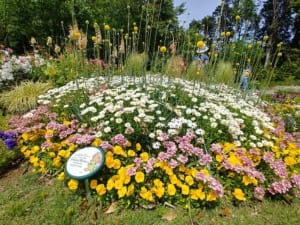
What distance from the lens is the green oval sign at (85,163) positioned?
1556mm

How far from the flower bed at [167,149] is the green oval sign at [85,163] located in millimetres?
132

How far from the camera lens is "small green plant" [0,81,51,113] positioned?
3391 millimetres

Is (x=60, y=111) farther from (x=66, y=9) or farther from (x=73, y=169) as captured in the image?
(x=66, y=9)

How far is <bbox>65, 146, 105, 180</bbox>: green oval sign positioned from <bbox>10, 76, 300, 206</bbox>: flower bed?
13 cm

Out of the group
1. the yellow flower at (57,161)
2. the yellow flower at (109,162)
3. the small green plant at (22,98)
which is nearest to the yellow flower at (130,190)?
the yellow flower at (109,162)

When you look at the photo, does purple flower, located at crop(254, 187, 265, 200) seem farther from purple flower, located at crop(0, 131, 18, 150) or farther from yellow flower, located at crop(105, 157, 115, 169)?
purple flower, located at crop(0, 131, 18, 150)

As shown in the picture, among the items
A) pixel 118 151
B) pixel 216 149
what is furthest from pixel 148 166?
pixel 216 149

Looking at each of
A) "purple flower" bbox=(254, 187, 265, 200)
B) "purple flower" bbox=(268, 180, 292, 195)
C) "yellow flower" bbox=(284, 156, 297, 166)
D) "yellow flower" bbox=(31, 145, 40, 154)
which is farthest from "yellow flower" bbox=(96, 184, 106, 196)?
"yellow flower" bbox=(284, 156, 297, 166)

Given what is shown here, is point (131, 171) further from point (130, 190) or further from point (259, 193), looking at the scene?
→ point (259, 193)

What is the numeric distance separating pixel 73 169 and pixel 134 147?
0.68m

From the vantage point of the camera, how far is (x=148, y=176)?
1753mm

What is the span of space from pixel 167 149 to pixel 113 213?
2.44 feet

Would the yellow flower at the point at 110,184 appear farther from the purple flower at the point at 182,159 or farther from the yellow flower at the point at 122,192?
the purple flower at the point at 182,159

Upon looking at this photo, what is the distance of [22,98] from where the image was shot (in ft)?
11.2
